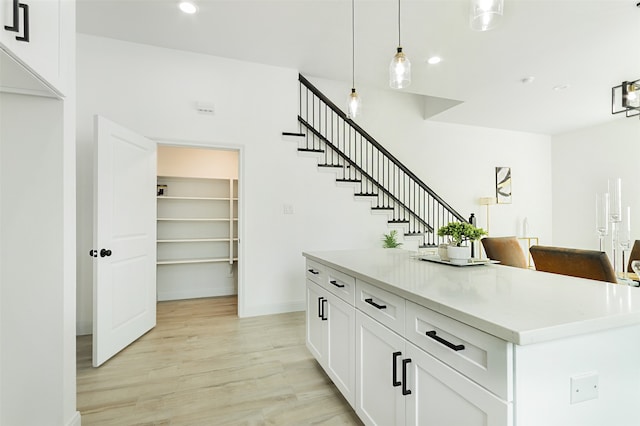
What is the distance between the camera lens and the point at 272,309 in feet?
12.4

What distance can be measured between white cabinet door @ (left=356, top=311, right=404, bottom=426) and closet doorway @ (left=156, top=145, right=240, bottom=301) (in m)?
3.26

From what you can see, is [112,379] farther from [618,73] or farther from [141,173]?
[618,73]

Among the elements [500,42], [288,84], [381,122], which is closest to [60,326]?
[288,84]

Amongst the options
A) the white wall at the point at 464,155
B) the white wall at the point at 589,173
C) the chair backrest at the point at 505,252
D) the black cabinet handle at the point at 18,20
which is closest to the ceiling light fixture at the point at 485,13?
the black cabinet handle at the point at 18,20

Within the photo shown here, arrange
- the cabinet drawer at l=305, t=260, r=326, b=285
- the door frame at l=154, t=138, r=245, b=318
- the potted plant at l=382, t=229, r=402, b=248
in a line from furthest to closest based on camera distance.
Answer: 1. the potted plant at l=382, t=229, r=402, b=248
2. the door frame at l=154, t=138, r=245, b=318
3. the cabinet drawer at l=305, t=260, r=326, b=285

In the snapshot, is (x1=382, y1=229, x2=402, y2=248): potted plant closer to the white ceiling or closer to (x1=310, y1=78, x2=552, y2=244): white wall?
(x1=310, y1=78, x2=552, y2=244): white wall

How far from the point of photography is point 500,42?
3.19 m

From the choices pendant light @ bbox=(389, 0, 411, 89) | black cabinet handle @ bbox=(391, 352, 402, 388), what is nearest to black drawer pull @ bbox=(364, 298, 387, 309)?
black cabinet handle @ bbox=(391, 352, 402, 388)

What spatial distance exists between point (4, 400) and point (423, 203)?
16.9 ft

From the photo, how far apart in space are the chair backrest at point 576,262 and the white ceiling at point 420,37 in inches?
84.0

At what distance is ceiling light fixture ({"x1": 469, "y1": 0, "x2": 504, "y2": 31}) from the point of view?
61.6 inches

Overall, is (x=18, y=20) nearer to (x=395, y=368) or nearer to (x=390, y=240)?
(x=395, y=368)

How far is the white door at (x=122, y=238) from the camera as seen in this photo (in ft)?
8.33

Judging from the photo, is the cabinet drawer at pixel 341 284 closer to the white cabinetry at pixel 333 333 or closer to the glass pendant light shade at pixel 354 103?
the white cabinetry at pixel 333 333
